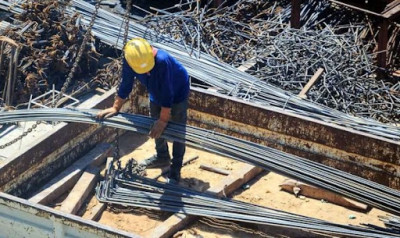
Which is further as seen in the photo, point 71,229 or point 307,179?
point 307,179

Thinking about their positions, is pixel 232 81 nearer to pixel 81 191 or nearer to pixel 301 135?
pixel 301 135

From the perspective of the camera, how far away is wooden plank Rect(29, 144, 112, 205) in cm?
773

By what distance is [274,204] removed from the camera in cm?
792

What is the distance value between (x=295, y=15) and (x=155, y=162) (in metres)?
3.77

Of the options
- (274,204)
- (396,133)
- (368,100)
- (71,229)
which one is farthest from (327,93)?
(71,229)

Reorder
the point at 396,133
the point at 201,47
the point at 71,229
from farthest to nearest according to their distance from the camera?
the point at 201,47 → the point at 396,133 → the point at 71,229

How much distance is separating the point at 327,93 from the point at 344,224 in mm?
2594

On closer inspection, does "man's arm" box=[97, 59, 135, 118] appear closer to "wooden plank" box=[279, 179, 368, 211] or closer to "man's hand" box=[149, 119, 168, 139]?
"man's hand" box=[149, 119, 168, 139]

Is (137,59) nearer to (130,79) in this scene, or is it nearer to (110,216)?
(130,79)

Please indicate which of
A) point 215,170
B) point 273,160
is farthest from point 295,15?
point 273,160

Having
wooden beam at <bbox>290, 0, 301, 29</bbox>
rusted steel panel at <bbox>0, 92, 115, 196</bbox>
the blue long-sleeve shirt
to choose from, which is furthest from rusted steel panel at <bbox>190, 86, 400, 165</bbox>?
wooden beam at <bbox>290, 0, 301, 29</bbox>

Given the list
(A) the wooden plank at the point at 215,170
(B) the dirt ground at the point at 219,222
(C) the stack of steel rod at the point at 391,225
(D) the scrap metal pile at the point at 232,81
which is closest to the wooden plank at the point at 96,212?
(B) the dirt ground at the point at 219,222

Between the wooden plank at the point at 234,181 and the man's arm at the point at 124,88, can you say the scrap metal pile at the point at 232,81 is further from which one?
the man's arm at the point at 124,88

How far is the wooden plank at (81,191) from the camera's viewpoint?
7500mm
